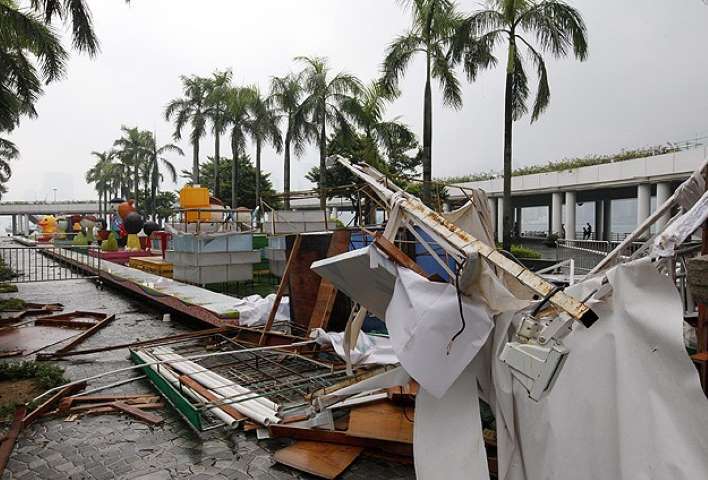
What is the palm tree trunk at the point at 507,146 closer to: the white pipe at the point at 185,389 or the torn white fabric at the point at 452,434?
the white pipe at the point at 185,389

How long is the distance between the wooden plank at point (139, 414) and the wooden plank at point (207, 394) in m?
0.50

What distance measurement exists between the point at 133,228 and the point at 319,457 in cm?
2843

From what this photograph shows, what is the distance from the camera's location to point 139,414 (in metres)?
5.52

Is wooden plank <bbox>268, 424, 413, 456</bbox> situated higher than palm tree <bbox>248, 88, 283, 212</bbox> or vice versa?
palm tree <bbox>248, 88, 283, 212</bbox>

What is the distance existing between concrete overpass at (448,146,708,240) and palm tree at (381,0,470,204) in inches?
151

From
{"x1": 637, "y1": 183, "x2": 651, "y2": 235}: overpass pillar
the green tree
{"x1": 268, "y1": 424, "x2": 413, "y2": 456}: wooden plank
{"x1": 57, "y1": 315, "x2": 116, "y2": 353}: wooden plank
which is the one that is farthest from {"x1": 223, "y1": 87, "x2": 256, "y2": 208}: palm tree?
{"x1": 268, "y1": 424, "x2": 413, "y2": 456}: wooden plank

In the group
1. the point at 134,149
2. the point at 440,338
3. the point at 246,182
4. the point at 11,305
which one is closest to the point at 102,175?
the point at 134,149

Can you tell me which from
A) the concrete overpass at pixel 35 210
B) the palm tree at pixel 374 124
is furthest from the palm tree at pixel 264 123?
the concrete overpass at pixel 35 210

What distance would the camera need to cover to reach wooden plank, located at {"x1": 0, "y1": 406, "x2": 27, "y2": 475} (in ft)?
14.3

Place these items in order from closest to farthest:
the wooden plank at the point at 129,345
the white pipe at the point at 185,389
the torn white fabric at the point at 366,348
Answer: the white pipe at the point at 185,389, the torn white fabric at the point at 366,348, the wooden plank at the point at 129,345

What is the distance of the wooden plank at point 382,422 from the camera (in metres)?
4.56

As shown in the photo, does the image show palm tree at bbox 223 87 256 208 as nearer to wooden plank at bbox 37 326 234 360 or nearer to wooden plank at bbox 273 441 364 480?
wooden plank at bbox 37 326 234 360

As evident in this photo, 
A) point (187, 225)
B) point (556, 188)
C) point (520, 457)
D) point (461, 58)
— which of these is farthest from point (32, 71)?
point (556, 188)

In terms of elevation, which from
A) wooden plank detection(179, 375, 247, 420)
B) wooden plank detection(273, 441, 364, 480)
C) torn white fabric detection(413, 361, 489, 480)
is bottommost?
wooden plank detection(273, 441, 364, 480)
